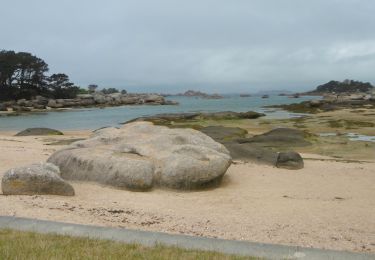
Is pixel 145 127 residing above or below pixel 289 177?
above

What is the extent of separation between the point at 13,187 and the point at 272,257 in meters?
5.81

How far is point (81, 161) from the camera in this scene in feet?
37.1

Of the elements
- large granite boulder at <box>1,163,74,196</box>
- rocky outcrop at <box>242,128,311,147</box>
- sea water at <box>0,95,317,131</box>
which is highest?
large granite boulder at <box>1,163,74,196</box>

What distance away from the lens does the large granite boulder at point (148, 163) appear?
35.0 feet

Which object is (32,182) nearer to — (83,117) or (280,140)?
(280,140)

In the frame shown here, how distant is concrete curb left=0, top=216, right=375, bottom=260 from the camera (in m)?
5.25

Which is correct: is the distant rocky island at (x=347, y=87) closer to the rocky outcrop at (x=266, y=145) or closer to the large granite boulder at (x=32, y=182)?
the rocky outcrop at (x=266, y=145)

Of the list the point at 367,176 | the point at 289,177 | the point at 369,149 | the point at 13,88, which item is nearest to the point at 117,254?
the point at 289,177

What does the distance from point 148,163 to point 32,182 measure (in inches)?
108

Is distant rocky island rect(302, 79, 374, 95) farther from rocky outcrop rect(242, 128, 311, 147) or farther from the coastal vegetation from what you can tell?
rocky outcrop rect(242, 128, 311, 147)

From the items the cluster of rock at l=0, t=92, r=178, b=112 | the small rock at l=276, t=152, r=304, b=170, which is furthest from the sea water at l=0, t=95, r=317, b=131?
the small rock at l=276, t=152, r=304, b=170

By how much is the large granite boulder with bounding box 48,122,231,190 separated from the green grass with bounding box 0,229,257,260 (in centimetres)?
500

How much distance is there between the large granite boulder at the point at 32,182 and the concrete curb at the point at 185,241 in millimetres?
2530

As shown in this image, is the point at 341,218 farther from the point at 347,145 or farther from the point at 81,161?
the point at 347,145
